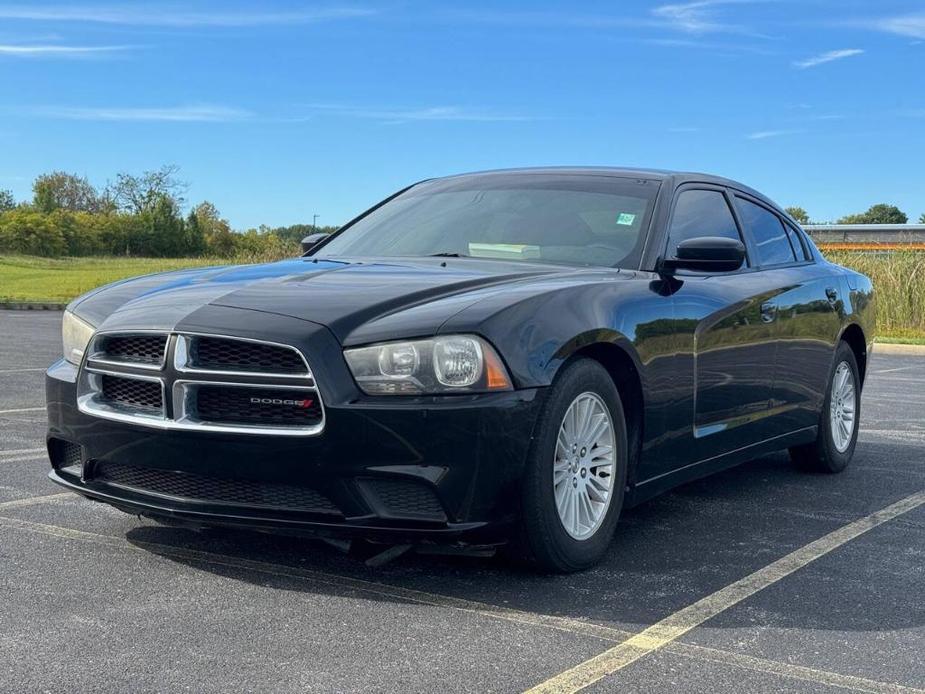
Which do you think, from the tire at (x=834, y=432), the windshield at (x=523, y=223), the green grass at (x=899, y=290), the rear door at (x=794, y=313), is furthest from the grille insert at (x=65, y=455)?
the green grass at (x=899, y=290)

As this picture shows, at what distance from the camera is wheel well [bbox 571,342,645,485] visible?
14.9ft

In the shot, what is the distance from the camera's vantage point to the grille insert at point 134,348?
4.04 m

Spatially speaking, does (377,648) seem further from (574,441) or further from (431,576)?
(574,441)

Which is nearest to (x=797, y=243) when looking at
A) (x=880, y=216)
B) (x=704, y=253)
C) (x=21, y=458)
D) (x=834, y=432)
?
(x=834, y=432)

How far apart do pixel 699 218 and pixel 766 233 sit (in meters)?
0.91

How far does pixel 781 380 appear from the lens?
594 cm

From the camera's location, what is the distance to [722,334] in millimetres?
5246

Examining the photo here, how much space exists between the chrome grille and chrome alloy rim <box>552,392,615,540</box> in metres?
0.94

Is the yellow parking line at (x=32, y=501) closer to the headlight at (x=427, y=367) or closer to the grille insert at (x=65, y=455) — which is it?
the grille insert at (x=65, y=455)

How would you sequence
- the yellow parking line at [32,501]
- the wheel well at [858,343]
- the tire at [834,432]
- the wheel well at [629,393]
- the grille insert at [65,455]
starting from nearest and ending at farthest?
the grille insert at [65,455] < the wheel well at [629,393] < the yellow parking line at [32,501] < the tire at [834,432] < the wheel well at [858,343]

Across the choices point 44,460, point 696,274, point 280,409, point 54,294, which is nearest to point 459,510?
point 280,409

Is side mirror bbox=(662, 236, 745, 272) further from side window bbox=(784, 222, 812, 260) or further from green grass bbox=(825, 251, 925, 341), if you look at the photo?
green grass bbox=(825, 251, 925, 341)

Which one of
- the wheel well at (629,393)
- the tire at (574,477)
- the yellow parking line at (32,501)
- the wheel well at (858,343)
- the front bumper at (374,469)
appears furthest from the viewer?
the wheel well at (858,343)

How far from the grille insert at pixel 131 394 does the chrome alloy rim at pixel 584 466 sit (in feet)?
4.63
